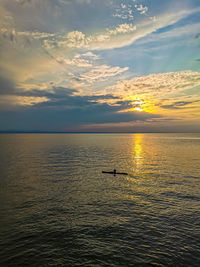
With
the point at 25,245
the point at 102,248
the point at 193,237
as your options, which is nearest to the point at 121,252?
the point at 102,248

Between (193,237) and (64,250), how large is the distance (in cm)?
1401

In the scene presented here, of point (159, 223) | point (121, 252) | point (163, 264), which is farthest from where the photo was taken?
point (159, 223)

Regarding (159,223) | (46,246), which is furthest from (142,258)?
(46,246)

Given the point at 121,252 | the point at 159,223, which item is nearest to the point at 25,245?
the point at 121,252

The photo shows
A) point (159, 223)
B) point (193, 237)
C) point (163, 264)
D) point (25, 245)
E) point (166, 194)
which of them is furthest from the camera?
point (166, 194)

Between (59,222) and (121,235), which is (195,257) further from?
(59,222)

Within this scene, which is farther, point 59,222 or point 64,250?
point 59,222

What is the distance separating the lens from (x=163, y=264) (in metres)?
14.8

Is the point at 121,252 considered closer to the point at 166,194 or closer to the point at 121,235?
the point at 121,235

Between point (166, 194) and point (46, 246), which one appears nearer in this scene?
point (46, 246)

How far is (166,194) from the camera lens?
105 ft

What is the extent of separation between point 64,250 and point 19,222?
28.1 ft

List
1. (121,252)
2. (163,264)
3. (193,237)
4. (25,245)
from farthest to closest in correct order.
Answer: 1. (193,237)
2. (25,245)
3. (121,252)
4. (163,264)

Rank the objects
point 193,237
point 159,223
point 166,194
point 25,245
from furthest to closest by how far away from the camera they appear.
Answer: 1. point 166,194
2. point 159,223
3. point 193,237
4. point 25,245
